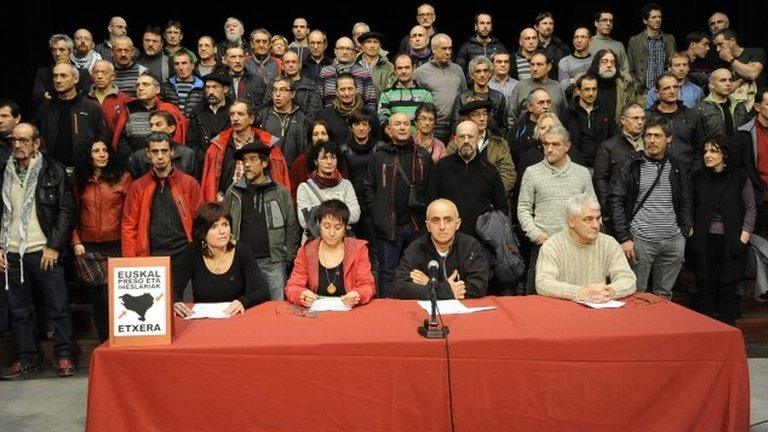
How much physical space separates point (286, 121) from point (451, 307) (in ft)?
9.24

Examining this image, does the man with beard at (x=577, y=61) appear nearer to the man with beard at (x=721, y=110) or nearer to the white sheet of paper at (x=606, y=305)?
the man with beard at (x=721, y=110)

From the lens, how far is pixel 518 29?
11.3 meters

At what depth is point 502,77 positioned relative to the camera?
7.54 m

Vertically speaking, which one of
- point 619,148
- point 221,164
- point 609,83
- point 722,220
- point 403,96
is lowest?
point 722,220

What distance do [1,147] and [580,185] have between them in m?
3.94

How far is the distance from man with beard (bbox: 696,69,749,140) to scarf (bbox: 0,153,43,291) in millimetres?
4959

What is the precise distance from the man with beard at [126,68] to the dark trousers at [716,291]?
4.76 meters

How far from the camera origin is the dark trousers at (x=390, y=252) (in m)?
6.09

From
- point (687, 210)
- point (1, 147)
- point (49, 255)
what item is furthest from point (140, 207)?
point (687, 210)

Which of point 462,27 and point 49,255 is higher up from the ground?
point 462,27

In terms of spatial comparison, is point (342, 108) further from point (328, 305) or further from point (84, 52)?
point (328, 305)

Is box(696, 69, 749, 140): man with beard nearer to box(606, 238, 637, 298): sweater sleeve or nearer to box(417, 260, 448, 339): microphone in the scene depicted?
box(606, 238, 637, 298): sweater sleeve

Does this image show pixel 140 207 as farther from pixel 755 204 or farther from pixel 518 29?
pixel 518 29

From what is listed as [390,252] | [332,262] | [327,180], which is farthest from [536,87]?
[332,262]
